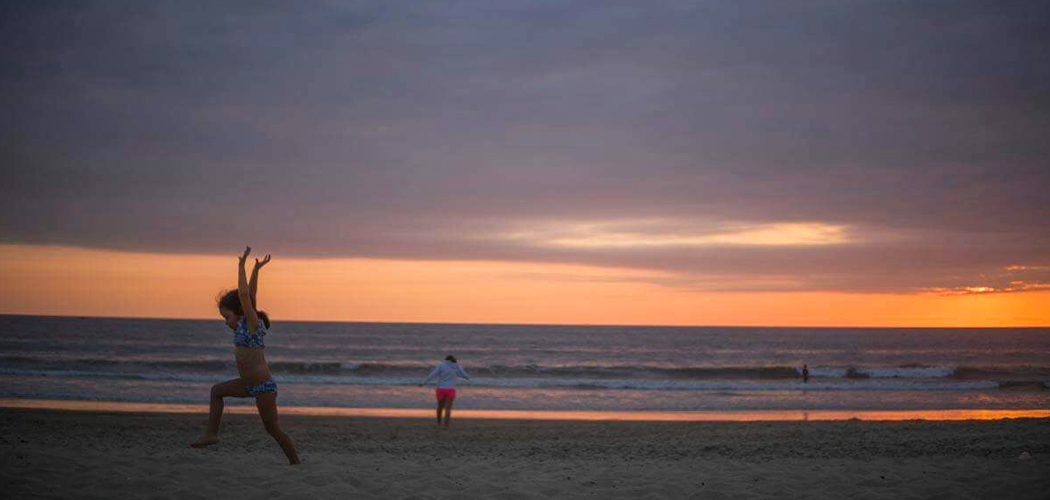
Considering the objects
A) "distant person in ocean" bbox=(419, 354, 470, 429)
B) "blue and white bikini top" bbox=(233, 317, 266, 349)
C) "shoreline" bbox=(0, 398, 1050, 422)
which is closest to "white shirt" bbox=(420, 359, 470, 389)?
"distant person in ocean" bbox=(419, 354, 470, 429)

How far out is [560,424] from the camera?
17.7 metres

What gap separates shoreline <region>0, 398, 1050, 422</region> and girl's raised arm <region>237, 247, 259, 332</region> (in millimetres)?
12818

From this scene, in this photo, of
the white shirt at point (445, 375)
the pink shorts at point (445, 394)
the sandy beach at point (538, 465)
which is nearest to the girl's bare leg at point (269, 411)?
the sandy beach at point (538, 465)

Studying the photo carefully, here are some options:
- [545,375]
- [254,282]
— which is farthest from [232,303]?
[545,375]

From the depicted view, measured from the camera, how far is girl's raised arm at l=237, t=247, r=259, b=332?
21.7 ft

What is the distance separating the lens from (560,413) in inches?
840

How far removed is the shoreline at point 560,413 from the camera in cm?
1933

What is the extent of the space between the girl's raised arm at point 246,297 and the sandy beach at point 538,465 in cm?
149

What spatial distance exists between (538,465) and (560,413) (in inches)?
486

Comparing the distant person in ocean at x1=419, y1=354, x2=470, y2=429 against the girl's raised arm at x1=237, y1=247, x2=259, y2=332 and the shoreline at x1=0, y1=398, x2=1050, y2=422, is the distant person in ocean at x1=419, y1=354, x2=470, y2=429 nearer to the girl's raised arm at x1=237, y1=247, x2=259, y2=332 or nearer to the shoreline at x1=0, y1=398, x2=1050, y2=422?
the shoreline at x1=0, y1=398, x2=1050, y2=422

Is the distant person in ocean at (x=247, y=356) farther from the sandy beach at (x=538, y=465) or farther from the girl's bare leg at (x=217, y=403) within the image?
the sandy beach at (x=538, y=465)

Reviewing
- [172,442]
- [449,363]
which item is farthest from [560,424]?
[172,442]

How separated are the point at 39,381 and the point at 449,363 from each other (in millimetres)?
19164

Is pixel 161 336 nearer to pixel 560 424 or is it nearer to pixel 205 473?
pixel 560 424
